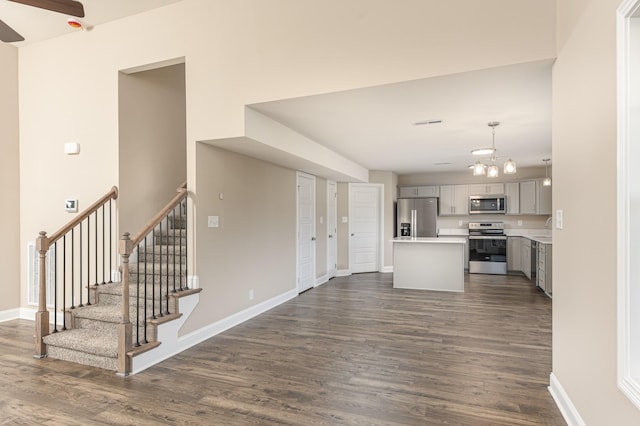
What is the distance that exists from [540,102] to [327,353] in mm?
3248

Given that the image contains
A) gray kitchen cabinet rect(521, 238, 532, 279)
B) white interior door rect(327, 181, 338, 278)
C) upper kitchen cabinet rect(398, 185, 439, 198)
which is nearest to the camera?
gray kitchen cabinet rect(521, 238, 532, 279)

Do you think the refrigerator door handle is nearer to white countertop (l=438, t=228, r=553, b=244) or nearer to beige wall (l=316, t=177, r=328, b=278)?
white countertop (l=438, t=228, r=553, b=244)

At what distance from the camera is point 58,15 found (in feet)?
13.2

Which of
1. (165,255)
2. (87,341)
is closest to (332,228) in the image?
(165,255)

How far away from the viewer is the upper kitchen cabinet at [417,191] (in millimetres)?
8898

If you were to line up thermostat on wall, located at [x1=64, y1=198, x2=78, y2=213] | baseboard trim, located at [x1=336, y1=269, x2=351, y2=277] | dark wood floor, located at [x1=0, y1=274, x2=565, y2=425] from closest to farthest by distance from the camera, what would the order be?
dark wood floor, located at [x1=0, y1=274, x2=565, y2=425], thermostat on wall, located at [x1=64, y1=198, x2=78, y2=213], baseboard trim, located at [x1=336, y1=269, x2=351, y2=277]

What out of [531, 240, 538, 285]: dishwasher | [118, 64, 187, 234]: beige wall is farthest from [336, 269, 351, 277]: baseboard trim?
[118, 64, 187, 234]: beige wall

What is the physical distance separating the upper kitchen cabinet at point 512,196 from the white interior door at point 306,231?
4.68m

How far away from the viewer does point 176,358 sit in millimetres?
3342

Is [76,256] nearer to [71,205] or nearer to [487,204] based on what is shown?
[71,205]

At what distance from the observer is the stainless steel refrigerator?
852 centimetres

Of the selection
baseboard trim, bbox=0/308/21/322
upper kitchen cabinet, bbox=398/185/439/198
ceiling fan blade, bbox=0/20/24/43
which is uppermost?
ceiling fan blade, bbox=0/20/24/43

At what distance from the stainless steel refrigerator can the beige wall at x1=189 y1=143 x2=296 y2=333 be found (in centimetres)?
367

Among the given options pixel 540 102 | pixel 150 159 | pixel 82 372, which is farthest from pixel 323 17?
pixel 82 372
